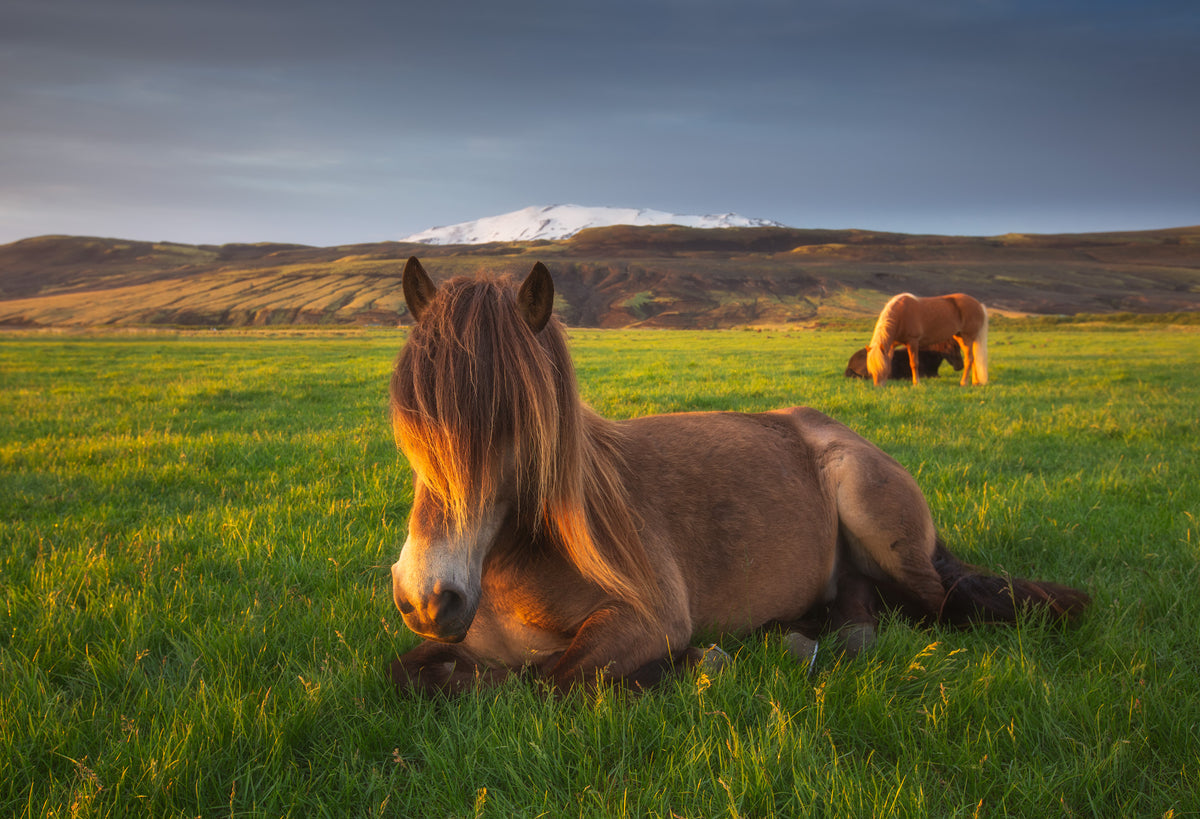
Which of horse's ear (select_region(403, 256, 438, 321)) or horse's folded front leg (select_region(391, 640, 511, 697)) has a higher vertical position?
horse's ear (select_region(403, 256, 438, 321))

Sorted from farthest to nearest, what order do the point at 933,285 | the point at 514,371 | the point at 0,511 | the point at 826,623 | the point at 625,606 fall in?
1. the point at 933,285
2. the point at 0,511
3. the point at 826,623
4. the point at 625,606
5. the point at 514,371

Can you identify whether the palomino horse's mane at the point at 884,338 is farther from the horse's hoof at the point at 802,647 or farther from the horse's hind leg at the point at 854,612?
the horse's hoof at the point at 802,647

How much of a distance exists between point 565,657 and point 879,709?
4.15 ft

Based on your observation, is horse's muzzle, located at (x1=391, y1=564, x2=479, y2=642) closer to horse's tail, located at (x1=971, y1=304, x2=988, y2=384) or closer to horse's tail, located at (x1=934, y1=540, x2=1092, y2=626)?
horse's tail, located at (x1=934, y1=540, x2=1092, y2=626)

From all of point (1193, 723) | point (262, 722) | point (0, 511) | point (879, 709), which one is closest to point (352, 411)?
point (0, 511)

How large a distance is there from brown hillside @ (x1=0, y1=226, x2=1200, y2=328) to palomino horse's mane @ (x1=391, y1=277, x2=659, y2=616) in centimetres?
9686

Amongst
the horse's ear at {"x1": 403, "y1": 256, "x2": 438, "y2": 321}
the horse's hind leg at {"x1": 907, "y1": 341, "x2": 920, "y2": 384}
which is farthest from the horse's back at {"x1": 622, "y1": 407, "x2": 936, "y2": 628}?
the horse's hind leg at {"x1": 907, "y1": 341, "x2": 920, "y2": 384}

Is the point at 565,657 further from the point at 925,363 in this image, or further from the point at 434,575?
the point at 925,363

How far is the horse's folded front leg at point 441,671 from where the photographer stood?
8.67 feet

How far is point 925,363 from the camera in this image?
18.8 m

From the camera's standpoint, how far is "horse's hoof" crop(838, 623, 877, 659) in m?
3.10

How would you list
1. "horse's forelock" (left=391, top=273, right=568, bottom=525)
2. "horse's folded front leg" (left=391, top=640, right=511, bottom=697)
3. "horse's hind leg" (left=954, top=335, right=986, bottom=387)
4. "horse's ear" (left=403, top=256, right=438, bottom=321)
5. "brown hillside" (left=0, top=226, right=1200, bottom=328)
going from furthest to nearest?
"brown hillside" (left=0, top=226, right=1200, bottom=328) < "horse's hind leg" (left=954, top=335, right=986, bottom=387) < "horse's folded front leg" (left=391, top=640, right=511, bottom=697) < "horse's ear" (left=403, top=256, right=438, bottom=321) < "horse's forelock" (left=391, top=273, right=568, bottom=525)

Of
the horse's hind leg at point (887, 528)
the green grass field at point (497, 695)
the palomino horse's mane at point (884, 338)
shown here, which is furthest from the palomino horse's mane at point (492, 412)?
the palomino horse's mane at point (884, 338)

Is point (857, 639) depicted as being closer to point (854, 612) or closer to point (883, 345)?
point (854, 612)
